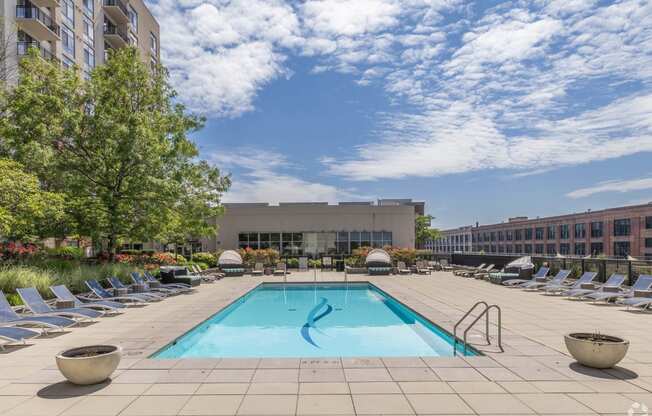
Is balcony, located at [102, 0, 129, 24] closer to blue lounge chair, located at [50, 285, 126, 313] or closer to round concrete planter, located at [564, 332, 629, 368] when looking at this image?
blue lounge chair, located at [50, 285, 126, 313]

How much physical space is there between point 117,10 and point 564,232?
7622 cm

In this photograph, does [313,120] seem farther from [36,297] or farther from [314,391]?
[314,391]

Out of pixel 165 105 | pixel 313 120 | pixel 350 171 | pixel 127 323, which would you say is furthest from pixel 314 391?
pixel 350 171

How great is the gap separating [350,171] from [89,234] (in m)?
25.6

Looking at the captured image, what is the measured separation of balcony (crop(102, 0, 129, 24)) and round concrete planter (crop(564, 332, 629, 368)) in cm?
4277

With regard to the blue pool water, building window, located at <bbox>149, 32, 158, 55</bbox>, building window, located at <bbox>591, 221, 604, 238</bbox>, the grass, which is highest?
building window, located at <bbox>149, 32, 158, 55</bbox>

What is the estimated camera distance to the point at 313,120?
87.9 feet

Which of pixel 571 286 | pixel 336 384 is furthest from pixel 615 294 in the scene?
pixel 336 384

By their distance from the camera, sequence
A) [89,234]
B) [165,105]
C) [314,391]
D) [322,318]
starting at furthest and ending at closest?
[165,105]
[89,234]
[322,318]
[314,391]

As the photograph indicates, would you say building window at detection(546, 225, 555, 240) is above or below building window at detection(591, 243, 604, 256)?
above

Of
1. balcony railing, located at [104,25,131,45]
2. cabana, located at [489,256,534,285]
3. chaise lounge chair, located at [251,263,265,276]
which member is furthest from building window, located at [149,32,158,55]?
cabana, located at [489,256,534,285]

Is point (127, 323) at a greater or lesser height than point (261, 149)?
lesser

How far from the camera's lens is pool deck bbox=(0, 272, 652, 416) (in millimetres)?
4516

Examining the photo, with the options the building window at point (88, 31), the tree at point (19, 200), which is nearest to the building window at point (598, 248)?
the building window at point (88, 31)
